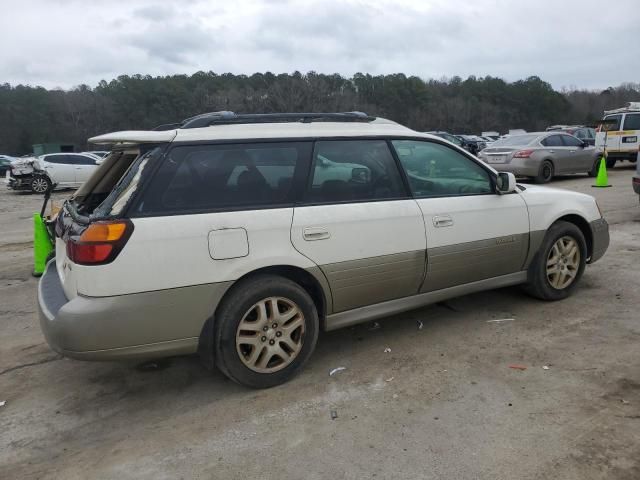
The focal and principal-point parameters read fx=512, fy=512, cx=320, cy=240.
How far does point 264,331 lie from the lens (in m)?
3.28

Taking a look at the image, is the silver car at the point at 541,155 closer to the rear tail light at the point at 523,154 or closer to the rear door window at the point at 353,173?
the rear tail light at the point at 523,154

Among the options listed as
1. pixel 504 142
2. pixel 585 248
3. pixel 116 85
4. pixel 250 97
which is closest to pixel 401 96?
pixel 250 97

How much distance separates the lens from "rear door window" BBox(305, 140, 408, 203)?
11.5ft

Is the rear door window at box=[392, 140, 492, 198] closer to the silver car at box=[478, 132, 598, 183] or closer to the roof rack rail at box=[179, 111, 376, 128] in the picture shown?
the roof rack rail at box=[179, 111, 376, 128]

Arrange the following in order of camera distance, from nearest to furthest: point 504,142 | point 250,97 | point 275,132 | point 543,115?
point 275,132
point 504,142
point 250,97
point 543,115

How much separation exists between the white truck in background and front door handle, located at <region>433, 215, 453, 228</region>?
16.1m

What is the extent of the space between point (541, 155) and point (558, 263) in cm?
1041

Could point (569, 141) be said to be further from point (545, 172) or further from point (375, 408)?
point (375, 408)

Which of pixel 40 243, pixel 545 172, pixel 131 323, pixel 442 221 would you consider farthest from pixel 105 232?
pixel 545 172

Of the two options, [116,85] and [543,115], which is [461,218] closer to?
[116,85]

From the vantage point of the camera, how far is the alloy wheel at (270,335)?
3.23 metres

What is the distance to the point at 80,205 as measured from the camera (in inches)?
147

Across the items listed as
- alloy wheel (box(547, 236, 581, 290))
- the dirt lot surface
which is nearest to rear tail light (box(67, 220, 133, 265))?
the dirt lot surface

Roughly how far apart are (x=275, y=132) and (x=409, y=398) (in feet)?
6.36
